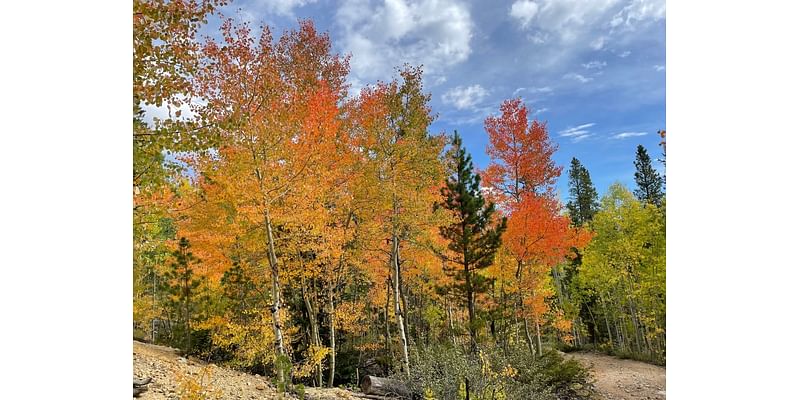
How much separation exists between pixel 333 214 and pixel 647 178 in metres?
3.90

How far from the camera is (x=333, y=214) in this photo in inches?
226

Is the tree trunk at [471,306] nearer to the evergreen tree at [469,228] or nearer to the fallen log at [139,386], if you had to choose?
the evergreen tree at [469,228]

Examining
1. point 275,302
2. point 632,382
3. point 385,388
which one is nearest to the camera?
point 275,302

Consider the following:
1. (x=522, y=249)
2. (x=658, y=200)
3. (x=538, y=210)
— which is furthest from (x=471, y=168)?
(x=658, y=200)

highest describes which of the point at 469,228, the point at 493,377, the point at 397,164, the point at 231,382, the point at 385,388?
the point at 397,164

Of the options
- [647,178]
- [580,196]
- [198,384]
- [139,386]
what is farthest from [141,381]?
[580,196]

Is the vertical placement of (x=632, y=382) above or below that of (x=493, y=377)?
below

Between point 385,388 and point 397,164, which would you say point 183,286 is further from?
point 397,164

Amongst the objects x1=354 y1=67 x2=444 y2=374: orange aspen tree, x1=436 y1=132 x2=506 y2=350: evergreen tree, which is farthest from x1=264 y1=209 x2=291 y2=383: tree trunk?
x1=436 y1=132 x2=506 y2=350: evergreen tree

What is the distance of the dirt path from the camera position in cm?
517
